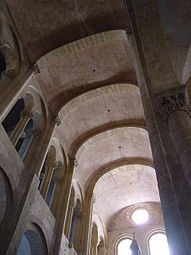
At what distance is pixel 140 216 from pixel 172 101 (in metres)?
12.1

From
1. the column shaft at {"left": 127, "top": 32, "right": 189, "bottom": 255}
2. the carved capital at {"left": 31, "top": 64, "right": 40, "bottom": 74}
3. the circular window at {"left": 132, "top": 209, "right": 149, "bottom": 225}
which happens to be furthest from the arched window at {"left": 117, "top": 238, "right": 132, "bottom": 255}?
the column shaft at {"left": 127, "top": 32, "right": 189, "bottom": 255}

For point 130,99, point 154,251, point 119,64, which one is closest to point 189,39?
point 119,64

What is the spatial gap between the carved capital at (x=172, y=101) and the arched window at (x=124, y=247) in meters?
11.8

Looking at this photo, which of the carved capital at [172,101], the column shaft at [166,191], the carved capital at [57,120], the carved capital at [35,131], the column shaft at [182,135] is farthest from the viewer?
the carved capital at [57,120]

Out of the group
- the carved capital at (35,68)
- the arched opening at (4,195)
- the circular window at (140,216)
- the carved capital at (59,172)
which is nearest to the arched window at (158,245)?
the circular window at (140,216)

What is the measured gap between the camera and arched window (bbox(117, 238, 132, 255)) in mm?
13903

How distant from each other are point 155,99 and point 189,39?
275cm

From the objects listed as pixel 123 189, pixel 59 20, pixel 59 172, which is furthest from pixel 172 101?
pixel 123 189

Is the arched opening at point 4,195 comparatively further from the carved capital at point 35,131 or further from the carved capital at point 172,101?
the carved capital at point 172,101

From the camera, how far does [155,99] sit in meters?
4.68

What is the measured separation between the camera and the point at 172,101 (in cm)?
443

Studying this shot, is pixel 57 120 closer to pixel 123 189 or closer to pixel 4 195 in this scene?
pixel 4 195

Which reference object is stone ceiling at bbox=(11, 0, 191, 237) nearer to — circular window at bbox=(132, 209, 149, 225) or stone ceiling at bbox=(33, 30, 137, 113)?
stone ceiling at bbox=(33, 30, 137, 113)

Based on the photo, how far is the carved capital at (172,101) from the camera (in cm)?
431
